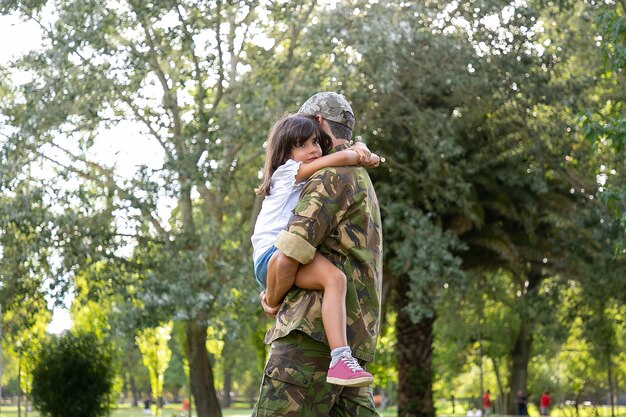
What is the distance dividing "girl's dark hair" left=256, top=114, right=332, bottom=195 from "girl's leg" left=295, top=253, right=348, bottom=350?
0.44m

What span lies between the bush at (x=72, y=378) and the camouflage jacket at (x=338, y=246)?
19.0m

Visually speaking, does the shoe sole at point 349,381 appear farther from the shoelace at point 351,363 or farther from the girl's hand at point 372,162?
the girl's hand at point 372,162

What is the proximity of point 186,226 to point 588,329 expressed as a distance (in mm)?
11660

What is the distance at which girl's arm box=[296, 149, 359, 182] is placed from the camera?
4457 millimetres

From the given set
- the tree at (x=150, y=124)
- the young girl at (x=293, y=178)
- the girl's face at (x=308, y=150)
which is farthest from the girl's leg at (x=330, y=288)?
the tree at (x=150, y=124)

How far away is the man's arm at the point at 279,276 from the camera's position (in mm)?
4355

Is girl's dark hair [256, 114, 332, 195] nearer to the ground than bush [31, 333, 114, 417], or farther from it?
farther from it

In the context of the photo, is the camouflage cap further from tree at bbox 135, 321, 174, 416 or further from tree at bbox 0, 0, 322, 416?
tree at bbox 135, 321, 174, 416

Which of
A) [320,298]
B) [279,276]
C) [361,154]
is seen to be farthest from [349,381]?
Result: [361,154]

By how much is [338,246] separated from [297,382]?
54 centimetres

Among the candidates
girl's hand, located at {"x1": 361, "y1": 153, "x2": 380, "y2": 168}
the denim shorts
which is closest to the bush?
the denim shorts

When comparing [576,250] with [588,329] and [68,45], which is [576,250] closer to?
[588,329]

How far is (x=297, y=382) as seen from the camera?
4.32 meters

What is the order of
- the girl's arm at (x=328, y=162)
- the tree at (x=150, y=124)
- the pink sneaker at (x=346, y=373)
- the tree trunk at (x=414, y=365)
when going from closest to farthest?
the pink sneaker at (x=346, y=373), the girl's arm at (x=328, y=162), the tree at (x=150, y=124), the tree trunk at (x=414, y=365)
